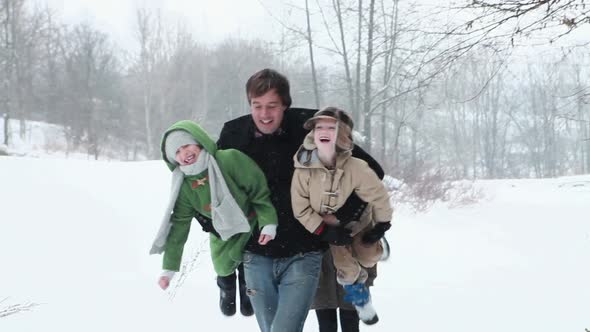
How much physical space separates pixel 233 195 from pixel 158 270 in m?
2.46

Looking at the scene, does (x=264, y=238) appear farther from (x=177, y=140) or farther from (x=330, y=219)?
(x=177, y=140)

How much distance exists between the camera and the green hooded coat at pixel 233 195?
7.11 ft

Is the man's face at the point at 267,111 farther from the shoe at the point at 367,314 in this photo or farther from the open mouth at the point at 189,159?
the shoe at the point at 367,314

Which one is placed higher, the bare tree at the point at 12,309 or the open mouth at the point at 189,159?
the open mouth at the point at 189,159

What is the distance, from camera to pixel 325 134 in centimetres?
211

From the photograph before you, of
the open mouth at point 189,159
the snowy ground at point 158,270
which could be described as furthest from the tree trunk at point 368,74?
the open mouth at point 189,159

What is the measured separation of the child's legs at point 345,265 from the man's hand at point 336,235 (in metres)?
0.13

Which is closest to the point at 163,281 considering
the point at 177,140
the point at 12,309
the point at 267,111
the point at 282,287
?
the point at 282,287

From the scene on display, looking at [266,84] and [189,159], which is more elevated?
[266,84]

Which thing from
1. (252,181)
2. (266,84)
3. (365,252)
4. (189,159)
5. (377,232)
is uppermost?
(266,84)

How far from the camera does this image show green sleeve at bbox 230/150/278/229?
85.6 inches

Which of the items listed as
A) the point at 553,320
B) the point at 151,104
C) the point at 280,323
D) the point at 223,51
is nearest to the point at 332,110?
the point at 280,323

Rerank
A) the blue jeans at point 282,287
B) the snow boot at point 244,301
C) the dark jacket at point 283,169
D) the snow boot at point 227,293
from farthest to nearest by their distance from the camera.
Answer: the snow boot at point 244,301, the snow boot at point 227,293, the dark jacket at point 283,169, the blue jeans at point 282,287

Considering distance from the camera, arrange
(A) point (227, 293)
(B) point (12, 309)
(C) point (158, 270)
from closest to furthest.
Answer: (A) point (227, 293), (B) point (12, 309), (C) point (158, 270)
